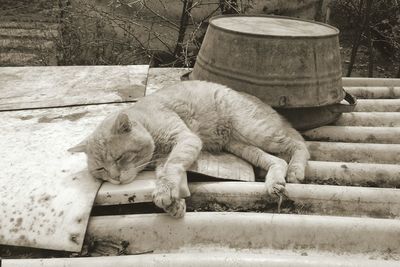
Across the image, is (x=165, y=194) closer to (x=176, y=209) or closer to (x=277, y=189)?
(x=176, y=209)

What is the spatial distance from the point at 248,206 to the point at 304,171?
0.46 m

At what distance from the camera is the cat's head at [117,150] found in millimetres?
2234

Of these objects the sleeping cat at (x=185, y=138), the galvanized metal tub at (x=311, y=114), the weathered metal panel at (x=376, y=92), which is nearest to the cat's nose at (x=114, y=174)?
the sleeping cat at (x=185, y=138)

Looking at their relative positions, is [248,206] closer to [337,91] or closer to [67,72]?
[337,91]

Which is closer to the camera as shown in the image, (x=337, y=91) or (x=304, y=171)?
(x=304, y=171)

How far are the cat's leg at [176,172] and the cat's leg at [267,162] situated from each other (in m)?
0.30

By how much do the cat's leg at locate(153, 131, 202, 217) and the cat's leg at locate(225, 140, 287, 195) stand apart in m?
0.30

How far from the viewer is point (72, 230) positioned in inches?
74.9

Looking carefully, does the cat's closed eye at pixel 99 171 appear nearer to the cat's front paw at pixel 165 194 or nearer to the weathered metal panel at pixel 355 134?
the cat's front paw at pixel 165 194

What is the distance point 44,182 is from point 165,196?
679mm

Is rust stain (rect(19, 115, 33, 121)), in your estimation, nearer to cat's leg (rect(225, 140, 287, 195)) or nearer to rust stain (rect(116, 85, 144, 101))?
rust stain (rect(116, 85, 144, 101))

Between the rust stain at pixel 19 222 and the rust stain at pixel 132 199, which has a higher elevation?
the rust stain at pixel 132 199

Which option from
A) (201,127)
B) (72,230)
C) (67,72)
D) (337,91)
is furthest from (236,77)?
(67,72)

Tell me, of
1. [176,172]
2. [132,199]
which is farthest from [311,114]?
[132,199]
